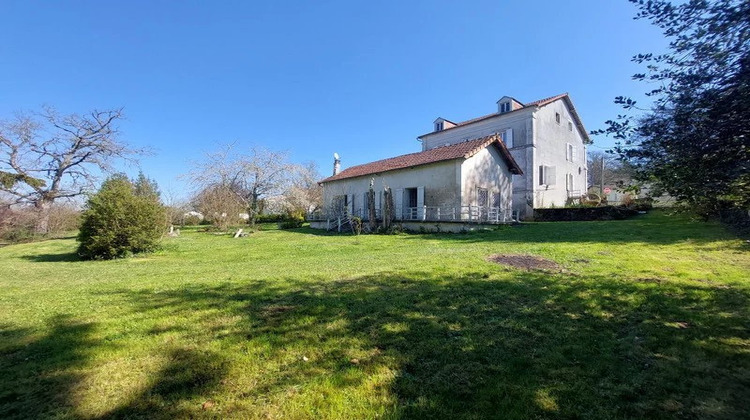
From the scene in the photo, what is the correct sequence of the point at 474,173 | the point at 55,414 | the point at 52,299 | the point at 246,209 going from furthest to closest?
the point at 246,209 < the point at 474,173 < the point at 52,299 < the point at 55,414

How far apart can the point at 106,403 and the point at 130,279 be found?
5.46 meters

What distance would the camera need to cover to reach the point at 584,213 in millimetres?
22141

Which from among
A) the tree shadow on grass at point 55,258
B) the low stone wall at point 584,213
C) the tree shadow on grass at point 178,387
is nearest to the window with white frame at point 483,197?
the low stone wall at point 584,213

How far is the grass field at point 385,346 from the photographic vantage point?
8.06 ft

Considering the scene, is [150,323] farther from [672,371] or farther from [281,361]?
[672,371]

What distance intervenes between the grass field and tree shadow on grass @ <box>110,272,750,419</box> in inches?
0.7

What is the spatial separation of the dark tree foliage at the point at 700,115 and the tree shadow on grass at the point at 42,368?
5.84m

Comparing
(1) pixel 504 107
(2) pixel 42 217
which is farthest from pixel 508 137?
(2) pixel 42 217

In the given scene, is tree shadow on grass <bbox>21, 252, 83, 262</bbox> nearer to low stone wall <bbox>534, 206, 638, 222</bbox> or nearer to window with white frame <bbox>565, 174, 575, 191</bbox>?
low stone wall <bbox>534, 206, 638, 222</bbox>

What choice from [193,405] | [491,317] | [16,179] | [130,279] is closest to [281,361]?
[193,405]

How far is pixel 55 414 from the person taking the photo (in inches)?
91.9

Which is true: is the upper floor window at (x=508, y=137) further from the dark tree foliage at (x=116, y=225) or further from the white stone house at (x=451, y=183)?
the dark tree foliage at (x=116, y=225)

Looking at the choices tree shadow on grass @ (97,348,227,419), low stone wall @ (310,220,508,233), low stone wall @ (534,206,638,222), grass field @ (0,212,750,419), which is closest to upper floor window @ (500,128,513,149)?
low stone wall @ (534,206,638,222)

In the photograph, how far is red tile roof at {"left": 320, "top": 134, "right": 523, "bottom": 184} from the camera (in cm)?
1784
